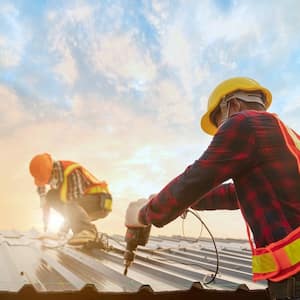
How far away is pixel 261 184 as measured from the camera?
2033 mm

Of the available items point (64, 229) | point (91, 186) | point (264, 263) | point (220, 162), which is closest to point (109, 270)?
point (264, 263)

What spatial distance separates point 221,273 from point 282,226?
215 cm

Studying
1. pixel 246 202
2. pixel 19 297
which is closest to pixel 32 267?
pixel 19 297

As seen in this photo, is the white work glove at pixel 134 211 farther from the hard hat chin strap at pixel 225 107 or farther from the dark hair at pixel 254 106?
the dark hair at pixel 254 106

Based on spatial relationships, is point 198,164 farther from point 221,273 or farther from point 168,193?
point 221,273

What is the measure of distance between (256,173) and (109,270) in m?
2.25

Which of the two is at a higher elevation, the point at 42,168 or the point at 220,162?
the point at 42,168

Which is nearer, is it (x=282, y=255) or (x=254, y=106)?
(x=282, y=255)

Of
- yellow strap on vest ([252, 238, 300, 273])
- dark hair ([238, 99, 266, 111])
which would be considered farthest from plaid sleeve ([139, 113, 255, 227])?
yellow strap on vest ([252, 238, 300, 273])

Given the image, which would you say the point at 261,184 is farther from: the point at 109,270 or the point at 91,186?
the point at 91,186

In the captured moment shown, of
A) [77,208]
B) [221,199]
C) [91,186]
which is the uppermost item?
[91,186]

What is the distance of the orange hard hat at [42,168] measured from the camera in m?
7.42

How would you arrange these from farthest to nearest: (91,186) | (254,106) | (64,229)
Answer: (64,229) < (91,186) < (254,106)

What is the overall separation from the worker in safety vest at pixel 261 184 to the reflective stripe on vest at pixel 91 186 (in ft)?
17.4
